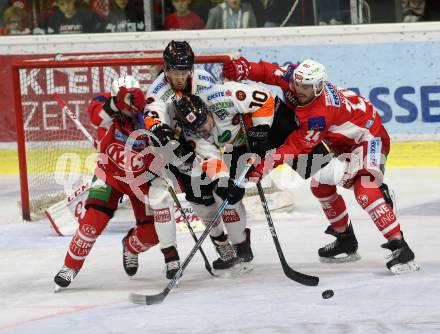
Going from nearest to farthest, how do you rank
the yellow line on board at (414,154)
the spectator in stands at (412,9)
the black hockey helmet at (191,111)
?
the black hockey helmet at (191,111) < the yellow line on board at (414,154) < the spectator in stands at (412,9)

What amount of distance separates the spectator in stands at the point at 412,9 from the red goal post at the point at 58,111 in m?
2.01

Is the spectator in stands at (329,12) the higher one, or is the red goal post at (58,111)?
the spectator in stands at (329,12)

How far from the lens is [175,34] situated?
8484 mm

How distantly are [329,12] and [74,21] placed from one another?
6.56 feet

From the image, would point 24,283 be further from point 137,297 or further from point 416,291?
point 416,291

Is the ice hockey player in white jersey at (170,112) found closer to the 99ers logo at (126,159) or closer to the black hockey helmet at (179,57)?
the black hockey helmet at (179,57)

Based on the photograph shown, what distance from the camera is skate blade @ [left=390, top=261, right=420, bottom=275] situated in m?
5.04

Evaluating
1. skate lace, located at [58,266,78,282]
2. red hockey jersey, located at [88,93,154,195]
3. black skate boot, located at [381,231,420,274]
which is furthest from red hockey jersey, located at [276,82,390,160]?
skate lace, located at [58,266,78,282]

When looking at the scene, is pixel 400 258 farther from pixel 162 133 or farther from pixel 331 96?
pixel 162 133

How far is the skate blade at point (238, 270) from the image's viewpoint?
17.2 ft

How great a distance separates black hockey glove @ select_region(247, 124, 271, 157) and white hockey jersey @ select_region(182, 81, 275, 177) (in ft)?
0.08

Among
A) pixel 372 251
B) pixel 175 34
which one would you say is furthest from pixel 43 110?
pixel 372 251

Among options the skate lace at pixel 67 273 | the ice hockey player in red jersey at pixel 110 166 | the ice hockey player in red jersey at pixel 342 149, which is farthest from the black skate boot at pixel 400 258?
the skate lace at pixel 67 273

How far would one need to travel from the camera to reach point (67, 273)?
16.6 feet
